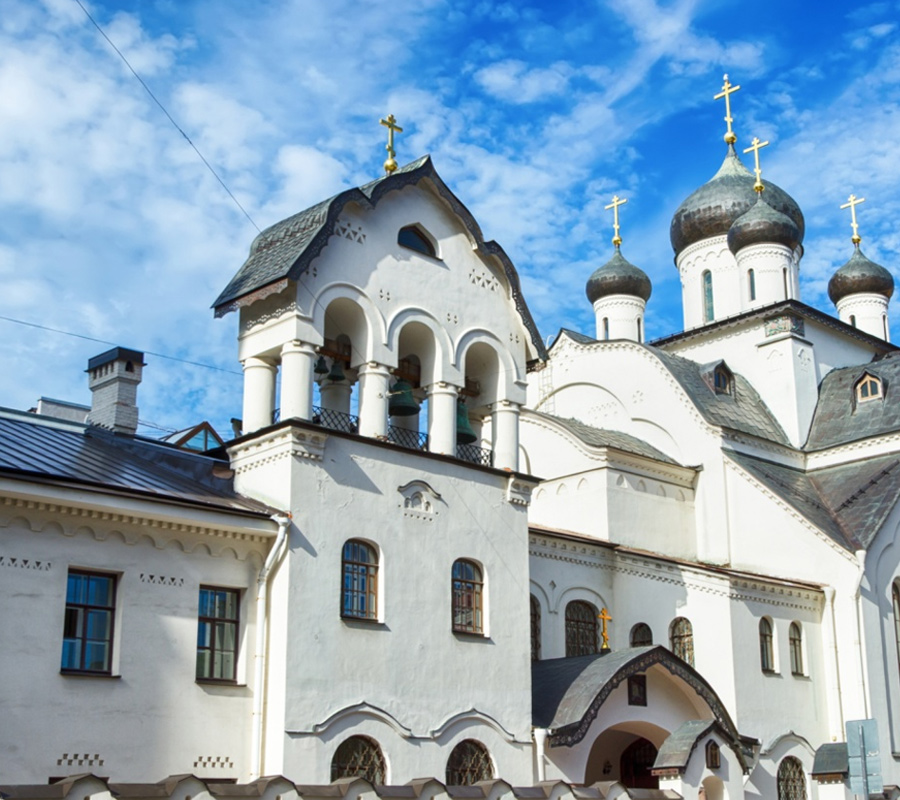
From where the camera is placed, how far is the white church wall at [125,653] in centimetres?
1184

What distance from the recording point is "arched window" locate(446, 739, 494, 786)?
14609 millimetres

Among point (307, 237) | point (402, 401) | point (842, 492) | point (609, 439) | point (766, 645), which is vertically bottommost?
point (766, 645)

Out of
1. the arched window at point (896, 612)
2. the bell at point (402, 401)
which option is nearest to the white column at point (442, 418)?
the bell at point (402, 401)

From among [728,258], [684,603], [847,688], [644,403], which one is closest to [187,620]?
[684,603]

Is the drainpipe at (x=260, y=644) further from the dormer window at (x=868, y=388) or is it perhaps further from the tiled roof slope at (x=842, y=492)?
the dormer window at (x=868, y=388)

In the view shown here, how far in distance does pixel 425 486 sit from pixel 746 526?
9.21 metres

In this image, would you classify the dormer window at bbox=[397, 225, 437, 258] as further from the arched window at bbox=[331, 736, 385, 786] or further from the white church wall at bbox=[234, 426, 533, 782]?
the arched window at bbox=[331, 736, 385, 786]

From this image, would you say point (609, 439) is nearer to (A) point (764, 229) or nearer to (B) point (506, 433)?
(B) point (506, 433)

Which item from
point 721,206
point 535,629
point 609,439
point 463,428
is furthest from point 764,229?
point 463,428

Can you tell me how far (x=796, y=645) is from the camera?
2072 cm

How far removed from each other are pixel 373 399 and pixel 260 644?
323 cm

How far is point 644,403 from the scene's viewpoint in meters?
24.7

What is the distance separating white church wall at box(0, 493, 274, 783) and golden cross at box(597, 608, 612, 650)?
6.27 metres

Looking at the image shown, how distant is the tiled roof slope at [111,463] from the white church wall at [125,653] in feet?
1.06
